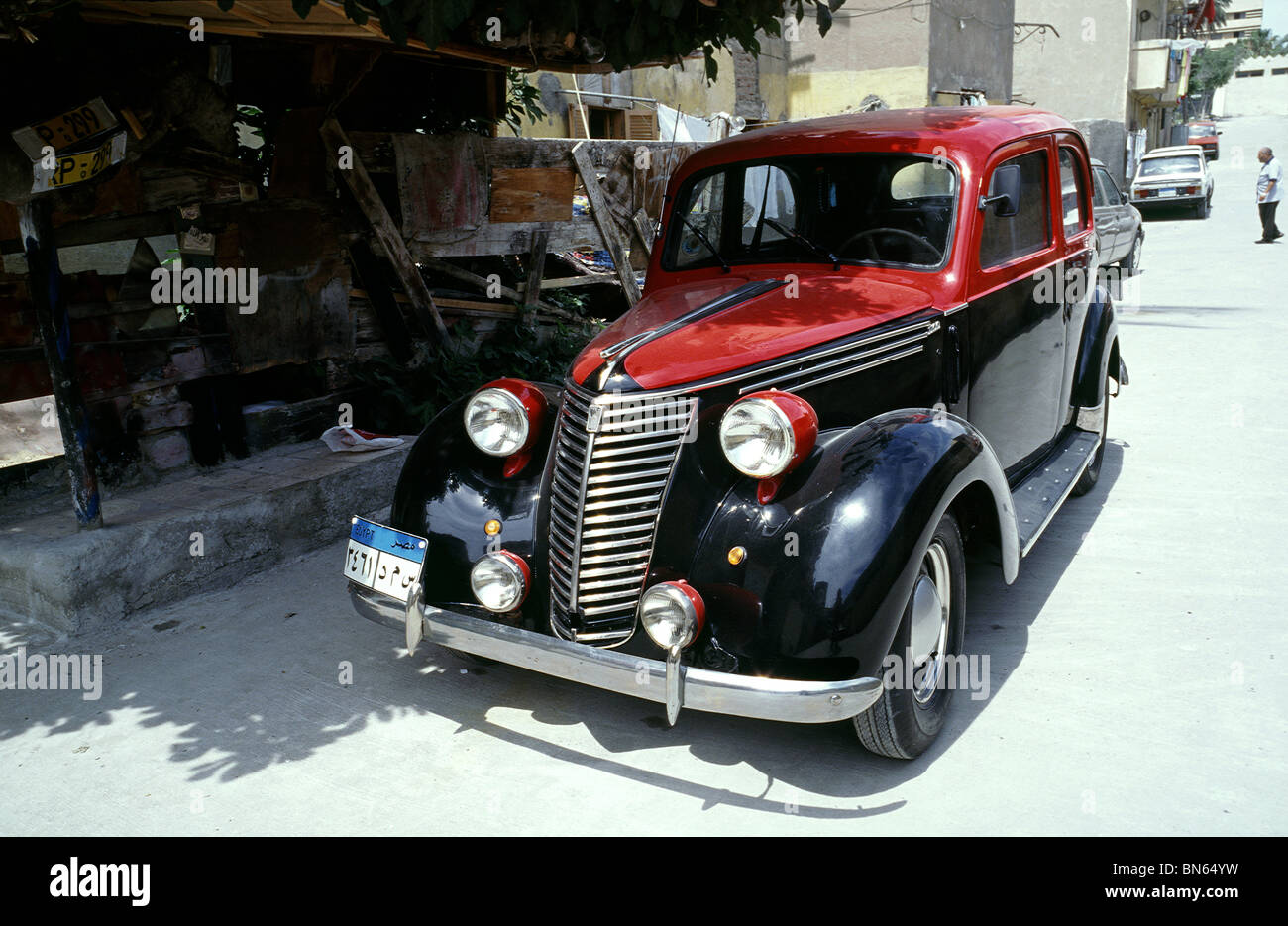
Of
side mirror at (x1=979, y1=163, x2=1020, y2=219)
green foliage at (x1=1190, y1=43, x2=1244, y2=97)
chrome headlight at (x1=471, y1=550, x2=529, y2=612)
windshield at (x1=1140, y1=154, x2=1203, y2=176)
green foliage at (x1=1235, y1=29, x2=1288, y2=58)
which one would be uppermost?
green foliage at (x1=1235, y1=29, x2=1288, y2=58)

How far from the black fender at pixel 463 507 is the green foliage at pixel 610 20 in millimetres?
1443

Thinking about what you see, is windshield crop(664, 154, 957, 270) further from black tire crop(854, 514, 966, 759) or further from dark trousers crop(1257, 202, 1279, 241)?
dark trousers crop(1257, 202, 1279, 241)

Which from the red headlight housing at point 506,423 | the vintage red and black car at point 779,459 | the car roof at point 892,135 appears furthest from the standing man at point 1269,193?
the red headlight housing at point 506,423

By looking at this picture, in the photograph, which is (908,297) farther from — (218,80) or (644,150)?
(644,150)

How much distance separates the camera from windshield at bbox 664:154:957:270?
402cm

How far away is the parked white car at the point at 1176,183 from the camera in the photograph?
23.3 meters

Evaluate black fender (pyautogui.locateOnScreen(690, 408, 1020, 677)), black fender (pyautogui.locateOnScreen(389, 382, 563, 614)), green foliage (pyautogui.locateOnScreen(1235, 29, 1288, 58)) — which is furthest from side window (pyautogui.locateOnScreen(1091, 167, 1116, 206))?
green foliage (pyautogui.locateOnScreen(1235, 29, 1288, 58))

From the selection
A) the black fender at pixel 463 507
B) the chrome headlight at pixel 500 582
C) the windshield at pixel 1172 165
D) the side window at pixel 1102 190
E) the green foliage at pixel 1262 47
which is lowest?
the chrome headlight at pixel 500 582

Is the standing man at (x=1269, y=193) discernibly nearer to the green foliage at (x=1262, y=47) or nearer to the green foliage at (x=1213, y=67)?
the green foliage at (x=1213, y=67)

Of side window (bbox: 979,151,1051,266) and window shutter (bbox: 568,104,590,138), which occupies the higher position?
window shutter (bbox: 568,104,590,138)

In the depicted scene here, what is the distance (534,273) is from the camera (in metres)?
7.84

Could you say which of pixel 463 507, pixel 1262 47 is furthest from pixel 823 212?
pixel 1262 47

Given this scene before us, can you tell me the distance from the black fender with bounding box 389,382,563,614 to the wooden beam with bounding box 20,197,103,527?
175 centimetres

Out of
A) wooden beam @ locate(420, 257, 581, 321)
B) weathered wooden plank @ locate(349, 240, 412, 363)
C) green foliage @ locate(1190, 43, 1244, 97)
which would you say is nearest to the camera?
weathered wooden plank @ locate(349, 240, 412, 363)
